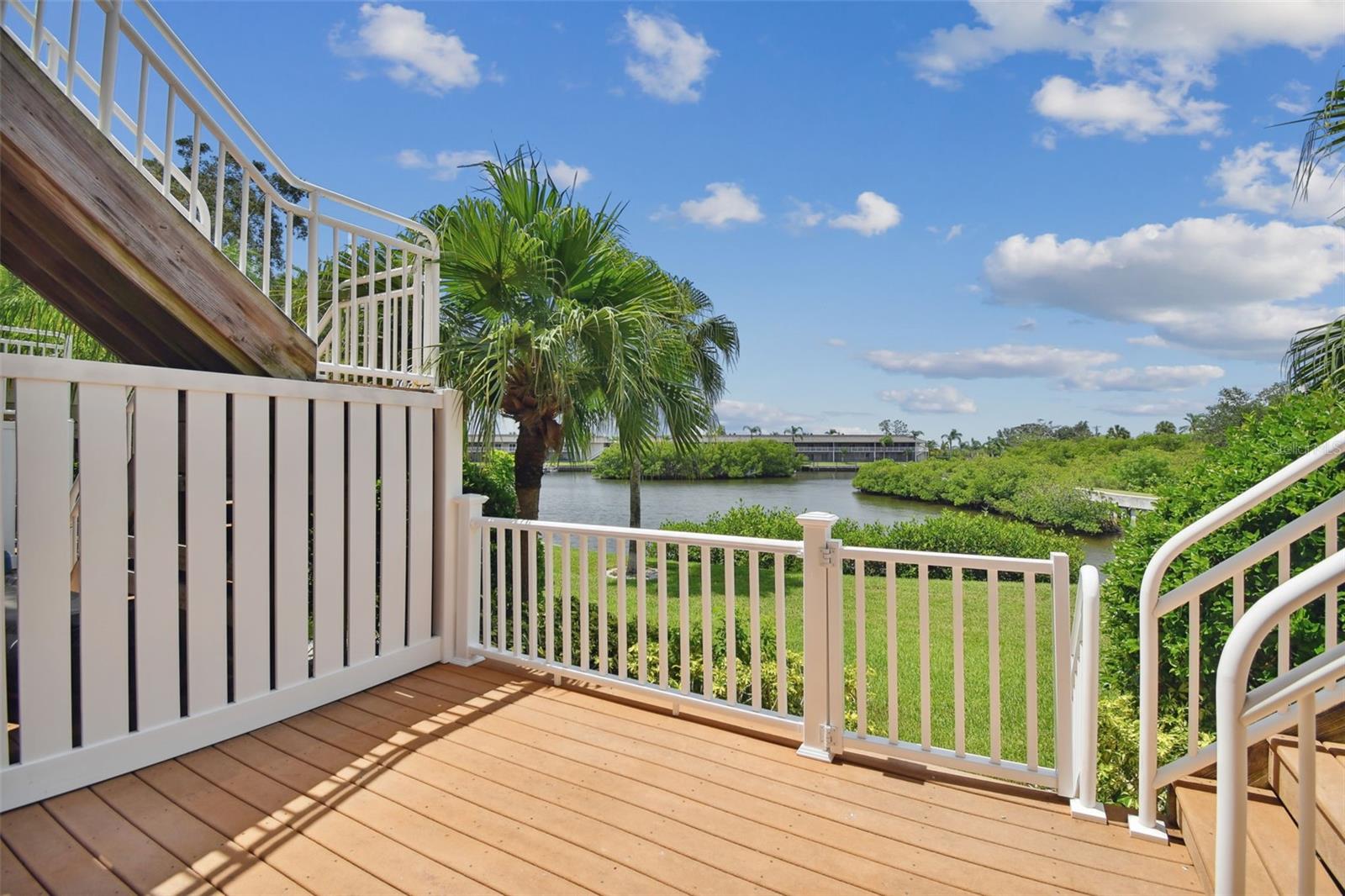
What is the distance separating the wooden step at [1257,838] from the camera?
160cm

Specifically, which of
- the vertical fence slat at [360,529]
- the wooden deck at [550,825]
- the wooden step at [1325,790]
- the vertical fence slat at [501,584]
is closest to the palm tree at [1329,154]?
the wooden step at [1325,790]

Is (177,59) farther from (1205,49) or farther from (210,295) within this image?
(1205,49)

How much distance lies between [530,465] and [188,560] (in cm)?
240

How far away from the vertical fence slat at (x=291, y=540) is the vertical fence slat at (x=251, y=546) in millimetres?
43

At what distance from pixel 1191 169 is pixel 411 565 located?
29.5 feet

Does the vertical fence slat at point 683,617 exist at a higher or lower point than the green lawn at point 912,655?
higher

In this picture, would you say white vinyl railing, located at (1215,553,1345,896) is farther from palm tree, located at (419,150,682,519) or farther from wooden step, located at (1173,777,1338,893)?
palm tree, located at (419,150,682,519)

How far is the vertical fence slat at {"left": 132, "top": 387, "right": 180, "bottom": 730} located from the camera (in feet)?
8.40

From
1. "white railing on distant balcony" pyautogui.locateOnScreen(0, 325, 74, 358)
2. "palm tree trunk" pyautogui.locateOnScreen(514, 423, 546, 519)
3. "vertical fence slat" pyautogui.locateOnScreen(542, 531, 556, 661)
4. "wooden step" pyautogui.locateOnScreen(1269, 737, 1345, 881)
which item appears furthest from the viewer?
"white railing on distant balcony" pyautogui.locateOnScreen(0, 325, 74, 358)

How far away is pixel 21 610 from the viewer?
2.27m

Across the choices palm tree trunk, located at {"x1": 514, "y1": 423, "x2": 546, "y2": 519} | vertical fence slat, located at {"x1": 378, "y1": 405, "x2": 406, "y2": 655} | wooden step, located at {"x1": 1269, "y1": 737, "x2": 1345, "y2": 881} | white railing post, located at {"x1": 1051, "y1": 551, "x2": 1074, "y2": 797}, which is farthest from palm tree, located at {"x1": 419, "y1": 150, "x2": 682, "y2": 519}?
wooden step, located at {"x1": 1269, "y1": 737, "x2": 1345, "y2": 881}

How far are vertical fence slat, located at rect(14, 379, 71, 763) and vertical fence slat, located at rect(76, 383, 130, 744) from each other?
2.3 inches

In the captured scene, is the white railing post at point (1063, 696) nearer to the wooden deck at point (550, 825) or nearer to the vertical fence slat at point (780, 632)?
the wooden deck at point (550, 825)

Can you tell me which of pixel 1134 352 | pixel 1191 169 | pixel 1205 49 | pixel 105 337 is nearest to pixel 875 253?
pixel 1191 169
